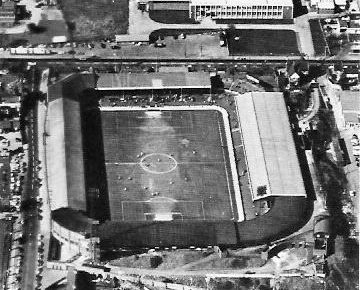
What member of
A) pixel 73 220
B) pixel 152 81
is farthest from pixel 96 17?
pixel 73 220

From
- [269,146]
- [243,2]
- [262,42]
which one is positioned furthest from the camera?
[243,2]

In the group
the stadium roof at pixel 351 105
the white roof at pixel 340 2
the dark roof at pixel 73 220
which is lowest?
the dark roof at pixel 73 220

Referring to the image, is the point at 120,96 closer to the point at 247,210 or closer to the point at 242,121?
the point at 242,121

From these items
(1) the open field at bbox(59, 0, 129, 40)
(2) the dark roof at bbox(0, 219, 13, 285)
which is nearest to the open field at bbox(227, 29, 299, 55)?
(1) the open field at bbox(59, 0, 129, 40)

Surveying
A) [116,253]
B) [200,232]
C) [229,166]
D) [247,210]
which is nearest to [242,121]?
[229,166]

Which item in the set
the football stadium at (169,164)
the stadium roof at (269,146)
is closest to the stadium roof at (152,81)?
the football stadium at (169,164)

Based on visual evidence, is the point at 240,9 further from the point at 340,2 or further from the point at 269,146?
the point at 269,146

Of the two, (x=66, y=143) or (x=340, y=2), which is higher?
(x=340, y=2)

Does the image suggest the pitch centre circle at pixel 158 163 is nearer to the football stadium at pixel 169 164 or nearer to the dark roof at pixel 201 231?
the football stadium at pixel 169 164
